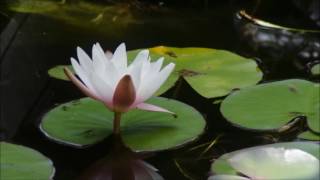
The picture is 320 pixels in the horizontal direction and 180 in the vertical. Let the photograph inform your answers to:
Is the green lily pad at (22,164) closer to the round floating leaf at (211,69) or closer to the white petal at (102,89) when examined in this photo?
the white petal at (102,89)

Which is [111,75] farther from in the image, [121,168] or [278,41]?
[278,41]

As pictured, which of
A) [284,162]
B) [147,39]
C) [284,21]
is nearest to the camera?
[284,162]

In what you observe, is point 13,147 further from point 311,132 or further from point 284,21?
point 284,21

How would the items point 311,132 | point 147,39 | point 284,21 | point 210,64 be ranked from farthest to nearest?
point 284,21 < point 147,39 < point 210,64 < point 311,132

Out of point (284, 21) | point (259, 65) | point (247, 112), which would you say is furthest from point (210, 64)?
point (284, 21)

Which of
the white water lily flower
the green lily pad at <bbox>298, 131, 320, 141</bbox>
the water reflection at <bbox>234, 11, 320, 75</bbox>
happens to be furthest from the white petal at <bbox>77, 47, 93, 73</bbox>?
the water reflection at <bbox>234, 11, 320, 75</bbox>

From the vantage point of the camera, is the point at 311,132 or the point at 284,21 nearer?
the point at 311,132

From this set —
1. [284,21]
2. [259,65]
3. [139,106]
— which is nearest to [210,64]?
[259,65]
